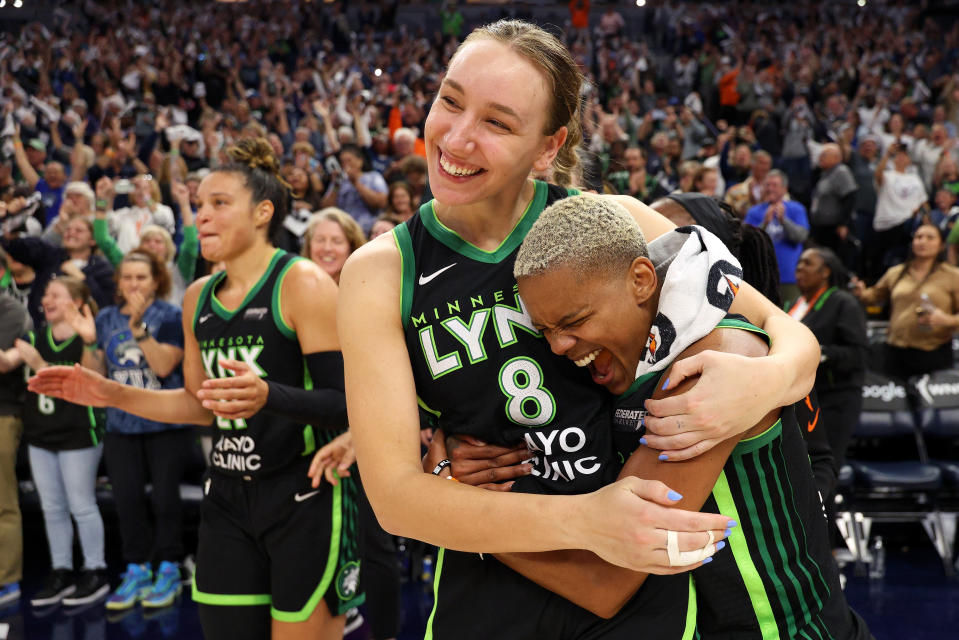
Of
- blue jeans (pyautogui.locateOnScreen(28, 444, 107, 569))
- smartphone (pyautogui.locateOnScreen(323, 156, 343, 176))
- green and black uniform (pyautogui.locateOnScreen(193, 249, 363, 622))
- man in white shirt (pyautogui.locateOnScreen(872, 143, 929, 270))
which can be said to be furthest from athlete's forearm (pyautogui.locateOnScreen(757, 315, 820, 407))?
man in white shirt (pyautogui.locateOnScreen(872, 143, 929, 270))

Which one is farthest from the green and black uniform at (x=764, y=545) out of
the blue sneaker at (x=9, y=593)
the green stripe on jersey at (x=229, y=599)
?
the blue sneaker at (x=9, y=593)

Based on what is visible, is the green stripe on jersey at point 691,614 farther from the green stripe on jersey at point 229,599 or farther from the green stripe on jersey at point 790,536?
the green stripe on jersey at point 229,599

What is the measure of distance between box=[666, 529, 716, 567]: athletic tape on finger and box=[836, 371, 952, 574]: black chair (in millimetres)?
4340

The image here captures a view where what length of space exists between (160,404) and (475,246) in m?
1.65

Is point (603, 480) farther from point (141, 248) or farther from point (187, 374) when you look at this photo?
point (141, 248)

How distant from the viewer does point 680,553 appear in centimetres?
134

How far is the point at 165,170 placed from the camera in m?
8.42

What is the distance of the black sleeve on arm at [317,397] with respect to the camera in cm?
259

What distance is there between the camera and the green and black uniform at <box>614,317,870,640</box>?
1611mm

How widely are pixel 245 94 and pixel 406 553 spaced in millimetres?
9556

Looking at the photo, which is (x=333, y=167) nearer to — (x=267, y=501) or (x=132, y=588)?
(x=132, y=588)

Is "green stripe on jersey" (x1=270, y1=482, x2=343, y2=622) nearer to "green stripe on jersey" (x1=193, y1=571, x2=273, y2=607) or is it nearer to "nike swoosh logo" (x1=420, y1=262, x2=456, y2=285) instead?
"green stripe on jersey" (x1=193, y1=571, x2=273, y2=607)

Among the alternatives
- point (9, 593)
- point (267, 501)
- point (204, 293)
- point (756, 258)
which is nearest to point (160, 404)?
point (204, 293)

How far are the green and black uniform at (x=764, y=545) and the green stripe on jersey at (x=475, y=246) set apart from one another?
366 mm
